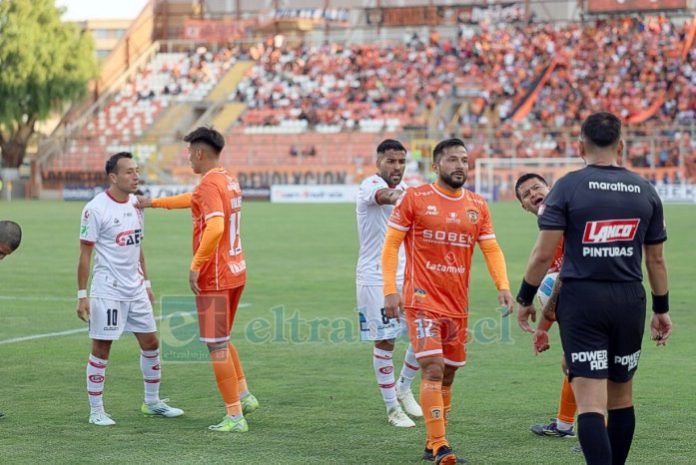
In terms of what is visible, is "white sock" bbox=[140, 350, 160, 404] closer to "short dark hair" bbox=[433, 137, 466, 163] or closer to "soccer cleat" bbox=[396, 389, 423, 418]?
"soccer cleat" bbox=[396, 389, 423, 418]

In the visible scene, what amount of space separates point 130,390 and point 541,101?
45.3 metres

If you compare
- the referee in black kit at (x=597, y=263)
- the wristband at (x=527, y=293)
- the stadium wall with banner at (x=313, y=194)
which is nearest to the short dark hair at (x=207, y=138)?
the wristband at (x=527, y=293)

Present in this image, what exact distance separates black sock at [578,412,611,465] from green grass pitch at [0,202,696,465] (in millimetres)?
1300

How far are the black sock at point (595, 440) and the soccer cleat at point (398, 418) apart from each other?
8.53 ft

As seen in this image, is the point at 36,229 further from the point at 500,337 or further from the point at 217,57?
the point at 217,57

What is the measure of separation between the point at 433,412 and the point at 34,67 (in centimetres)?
6050

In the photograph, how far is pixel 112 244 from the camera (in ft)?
29.3

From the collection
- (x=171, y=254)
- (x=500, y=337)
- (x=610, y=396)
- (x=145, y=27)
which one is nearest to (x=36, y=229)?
Answer: (x=171, y=254)

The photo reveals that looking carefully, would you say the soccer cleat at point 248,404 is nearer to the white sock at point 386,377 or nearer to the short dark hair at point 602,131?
the white sock at point 386,377

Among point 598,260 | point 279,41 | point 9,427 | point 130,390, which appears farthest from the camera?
point 279,41

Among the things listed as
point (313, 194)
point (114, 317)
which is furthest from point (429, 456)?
point (313, 194)

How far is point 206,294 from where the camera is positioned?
336 inches

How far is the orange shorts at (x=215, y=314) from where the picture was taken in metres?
8.56

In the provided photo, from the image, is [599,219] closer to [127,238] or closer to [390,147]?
[390,147]
